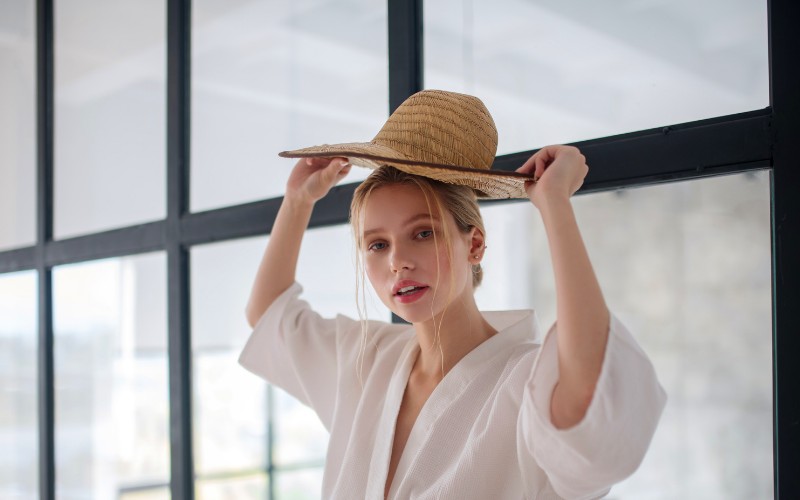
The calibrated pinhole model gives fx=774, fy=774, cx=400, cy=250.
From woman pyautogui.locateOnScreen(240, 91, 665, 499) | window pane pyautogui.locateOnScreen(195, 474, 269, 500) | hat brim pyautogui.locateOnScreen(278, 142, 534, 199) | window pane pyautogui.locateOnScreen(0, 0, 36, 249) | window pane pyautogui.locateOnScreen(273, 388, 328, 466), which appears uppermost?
window pane pyautogui.locateOnScreen(0, 0, 36, 249)

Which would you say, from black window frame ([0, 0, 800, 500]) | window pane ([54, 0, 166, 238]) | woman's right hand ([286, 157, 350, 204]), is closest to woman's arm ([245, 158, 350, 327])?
woman's right hand ([286, 157, 350, 204])

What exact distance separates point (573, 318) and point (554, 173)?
191 millimetres

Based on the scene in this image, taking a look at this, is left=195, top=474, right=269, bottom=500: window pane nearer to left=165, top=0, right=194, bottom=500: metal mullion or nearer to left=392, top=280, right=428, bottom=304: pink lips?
left=165, top=0, right=194, bottom=500: metal mullion

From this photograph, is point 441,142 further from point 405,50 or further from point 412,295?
point 405,50

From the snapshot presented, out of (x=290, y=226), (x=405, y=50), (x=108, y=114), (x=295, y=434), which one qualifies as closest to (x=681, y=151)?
(x=405, y=50)

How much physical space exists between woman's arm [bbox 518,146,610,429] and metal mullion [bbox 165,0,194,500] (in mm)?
1263

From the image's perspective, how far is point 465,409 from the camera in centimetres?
113

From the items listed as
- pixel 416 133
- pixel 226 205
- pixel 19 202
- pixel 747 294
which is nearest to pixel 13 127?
pixel 19 202

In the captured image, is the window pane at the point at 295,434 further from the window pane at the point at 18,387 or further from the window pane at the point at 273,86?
the window pane at the point at 18,387

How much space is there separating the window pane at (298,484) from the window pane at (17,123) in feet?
4.73

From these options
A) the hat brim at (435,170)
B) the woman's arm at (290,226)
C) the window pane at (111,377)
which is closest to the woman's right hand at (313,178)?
the woman's arm at (290,226)

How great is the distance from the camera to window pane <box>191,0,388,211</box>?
65.0 inches

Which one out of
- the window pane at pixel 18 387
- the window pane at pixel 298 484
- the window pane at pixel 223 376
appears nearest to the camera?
the window pane at pixel 298 484

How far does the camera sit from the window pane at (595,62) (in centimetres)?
109
